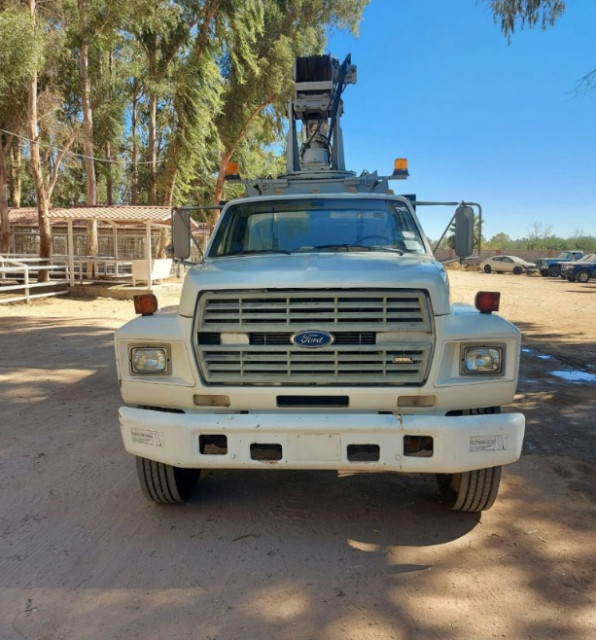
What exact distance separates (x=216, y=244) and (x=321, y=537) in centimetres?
245

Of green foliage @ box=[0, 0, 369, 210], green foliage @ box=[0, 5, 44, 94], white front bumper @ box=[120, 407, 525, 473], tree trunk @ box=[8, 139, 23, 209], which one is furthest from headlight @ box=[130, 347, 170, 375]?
tree trunk @ box=[8, 139, 23, 209]

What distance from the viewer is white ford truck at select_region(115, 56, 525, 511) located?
3145 mm

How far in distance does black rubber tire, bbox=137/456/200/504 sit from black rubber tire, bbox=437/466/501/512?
72.3 inches

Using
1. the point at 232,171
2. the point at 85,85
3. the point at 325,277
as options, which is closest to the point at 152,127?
the point at 85,85

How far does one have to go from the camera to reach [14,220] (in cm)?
2662

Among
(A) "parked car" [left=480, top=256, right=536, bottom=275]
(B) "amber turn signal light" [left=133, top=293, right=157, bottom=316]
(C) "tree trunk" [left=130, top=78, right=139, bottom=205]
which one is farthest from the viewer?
(A) "parked car" [left=480, top=256, right=536, bottom=275]

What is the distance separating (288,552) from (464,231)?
2.91 meters

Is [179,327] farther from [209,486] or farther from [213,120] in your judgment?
[213,120]

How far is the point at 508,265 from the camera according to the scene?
132 ft

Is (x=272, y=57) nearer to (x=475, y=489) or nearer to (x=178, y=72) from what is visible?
(x=178, y=72)

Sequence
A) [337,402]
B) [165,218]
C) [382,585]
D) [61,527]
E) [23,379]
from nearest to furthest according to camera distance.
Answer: [382,585] < [337,402] < [61,527] < [23,379] < [165,218]

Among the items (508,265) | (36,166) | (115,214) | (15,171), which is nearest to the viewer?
(36,166)

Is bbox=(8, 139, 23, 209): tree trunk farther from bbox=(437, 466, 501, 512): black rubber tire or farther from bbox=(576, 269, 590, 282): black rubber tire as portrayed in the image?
bbox=(576, 269, 590, 282): black rubber tire

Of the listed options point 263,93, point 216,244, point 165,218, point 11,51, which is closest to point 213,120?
point 263,93
